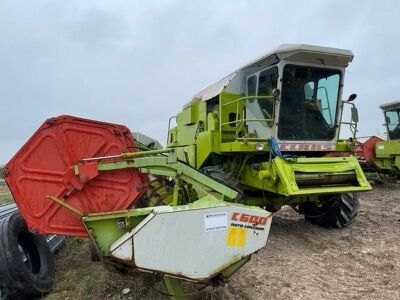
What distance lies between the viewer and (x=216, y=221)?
10.3 feet

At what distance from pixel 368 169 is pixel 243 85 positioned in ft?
25.0

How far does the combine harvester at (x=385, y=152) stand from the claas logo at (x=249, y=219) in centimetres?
1015

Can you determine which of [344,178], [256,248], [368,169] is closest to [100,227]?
[256,248]

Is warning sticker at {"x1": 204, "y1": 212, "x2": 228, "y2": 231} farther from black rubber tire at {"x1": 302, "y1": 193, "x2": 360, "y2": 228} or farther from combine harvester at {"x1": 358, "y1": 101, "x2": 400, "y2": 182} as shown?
combine harvester at {"x1": 358, "y1": 101, "x2": 400, "y2": 182}

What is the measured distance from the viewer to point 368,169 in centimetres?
1294

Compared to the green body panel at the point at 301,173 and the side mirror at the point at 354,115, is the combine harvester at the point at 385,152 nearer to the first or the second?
the side mirror at the point at 354,115

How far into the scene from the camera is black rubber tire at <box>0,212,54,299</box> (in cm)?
391

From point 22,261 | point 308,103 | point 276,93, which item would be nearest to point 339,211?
point 308,103

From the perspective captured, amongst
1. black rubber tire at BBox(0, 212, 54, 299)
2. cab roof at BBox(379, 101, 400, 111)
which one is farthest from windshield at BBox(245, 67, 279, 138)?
cab roof at BBox(379, 101, 400, 111)

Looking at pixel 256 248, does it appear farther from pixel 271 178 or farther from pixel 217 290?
pixel 271 178

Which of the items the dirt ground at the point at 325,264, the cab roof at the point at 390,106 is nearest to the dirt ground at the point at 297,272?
the dirt ground at the point at 325,264

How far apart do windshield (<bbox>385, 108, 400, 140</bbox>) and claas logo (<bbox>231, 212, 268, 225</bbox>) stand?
11285mm

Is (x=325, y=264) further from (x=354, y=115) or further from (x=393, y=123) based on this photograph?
(x=393, y=123)

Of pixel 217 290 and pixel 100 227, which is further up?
pixel 100 227
